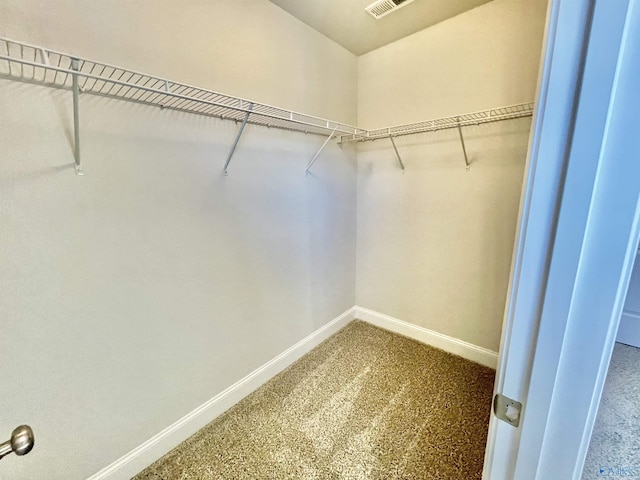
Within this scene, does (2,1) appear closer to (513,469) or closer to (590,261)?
(590,261)

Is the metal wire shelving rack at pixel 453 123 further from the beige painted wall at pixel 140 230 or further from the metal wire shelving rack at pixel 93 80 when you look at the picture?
the metal wire shelving rack at pixel 93 80

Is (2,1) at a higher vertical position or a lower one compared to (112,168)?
higher

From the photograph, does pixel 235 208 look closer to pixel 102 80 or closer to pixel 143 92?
pixel 143 92

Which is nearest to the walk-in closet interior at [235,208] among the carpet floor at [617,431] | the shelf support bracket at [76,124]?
the shelf support bracket at [76,124]

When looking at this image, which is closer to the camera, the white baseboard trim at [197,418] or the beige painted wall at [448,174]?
the white baseboard trim at [197,418]

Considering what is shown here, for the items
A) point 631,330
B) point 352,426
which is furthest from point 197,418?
point 631,330

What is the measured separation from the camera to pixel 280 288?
6.20ft

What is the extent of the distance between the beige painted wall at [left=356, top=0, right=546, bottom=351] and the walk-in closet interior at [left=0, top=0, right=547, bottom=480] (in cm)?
1

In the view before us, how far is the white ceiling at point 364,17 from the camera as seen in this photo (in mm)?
1625

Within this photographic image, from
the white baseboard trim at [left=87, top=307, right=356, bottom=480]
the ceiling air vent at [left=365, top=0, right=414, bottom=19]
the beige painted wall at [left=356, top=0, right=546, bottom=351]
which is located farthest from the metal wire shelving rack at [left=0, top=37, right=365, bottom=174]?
the white baseboard trim at [left=87, top=307, right=356, bottom=480]

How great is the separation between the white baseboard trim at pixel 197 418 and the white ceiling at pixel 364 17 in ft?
7.57

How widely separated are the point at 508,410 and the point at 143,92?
1.65 meters

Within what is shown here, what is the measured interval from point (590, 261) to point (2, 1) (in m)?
1.71

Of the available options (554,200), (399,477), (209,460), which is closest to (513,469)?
(554,200)
